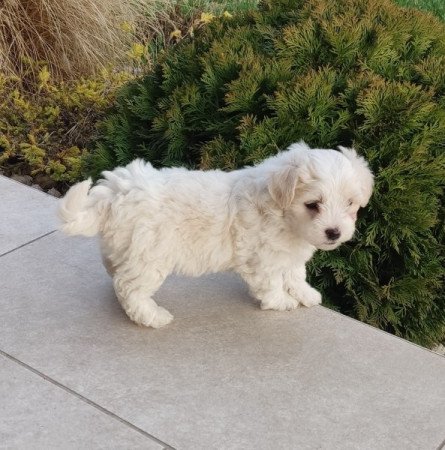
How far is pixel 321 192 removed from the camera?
3.70 metres

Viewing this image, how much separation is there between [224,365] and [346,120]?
1.80 meters

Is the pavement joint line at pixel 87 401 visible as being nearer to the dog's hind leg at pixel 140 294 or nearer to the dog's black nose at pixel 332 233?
the dog's hind leg at pixel 140 294

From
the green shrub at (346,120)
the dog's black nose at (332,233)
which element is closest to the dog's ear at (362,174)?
the dog's black nose at (332,233)

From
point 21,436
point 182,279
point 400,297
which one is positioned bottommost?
point 400,297

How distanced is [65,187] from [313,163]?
121 inches

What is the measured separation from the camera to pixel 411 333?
471 centimetres

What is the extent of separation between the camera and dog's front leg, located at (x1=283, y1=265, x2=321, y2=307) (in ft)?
14.1

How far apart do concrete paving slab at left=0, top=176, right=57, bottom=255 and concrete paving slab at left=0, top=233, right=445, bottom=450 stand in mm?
295

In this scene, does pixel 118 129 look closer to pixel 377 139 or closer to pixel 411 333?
→ pixel 377 139

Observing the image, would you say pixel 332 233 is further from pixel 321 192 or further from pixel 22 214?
pixel 22 214

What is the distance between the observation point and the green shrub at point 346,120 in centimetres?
452

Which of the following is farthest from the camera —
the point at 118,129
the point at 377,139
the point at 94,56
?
the point at 94,56

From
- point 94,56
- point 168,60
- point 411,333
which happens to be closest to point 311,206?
point 411,333

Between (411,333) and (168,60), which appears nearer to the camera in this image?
(411,333)
